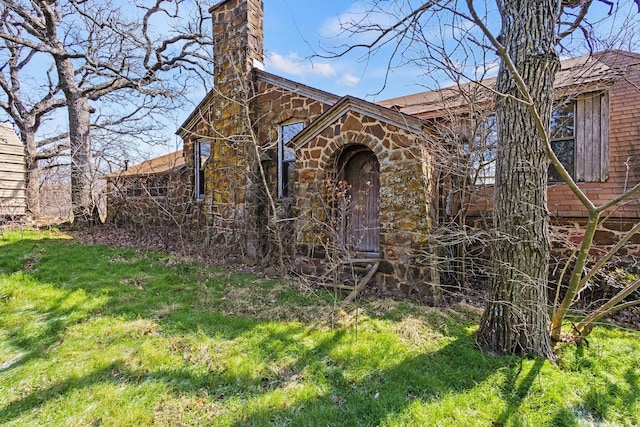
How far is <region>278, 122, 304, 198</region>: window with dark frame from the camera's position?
8.70m

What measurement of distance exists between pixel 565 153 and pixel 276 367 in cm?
688

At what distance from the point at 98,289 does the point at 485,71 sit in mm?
7350

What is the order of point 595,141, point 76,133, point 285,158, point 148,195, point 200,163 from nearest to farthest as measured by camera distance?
point 595,141 < point 285,158 < point 148,195 < point 200,163 < point 76,133

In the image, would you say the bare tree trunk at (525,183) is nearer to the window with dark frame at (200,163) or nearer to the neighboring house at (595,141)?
the neighboring house at (595,141)

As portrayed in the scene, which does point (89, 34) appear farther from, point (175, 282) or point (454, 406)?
point (454, 406)

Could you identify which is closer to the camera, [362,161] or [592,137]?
[592,137]

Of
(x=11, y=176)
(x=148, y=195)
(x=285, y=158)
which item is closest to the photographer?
(x=285, y=158)

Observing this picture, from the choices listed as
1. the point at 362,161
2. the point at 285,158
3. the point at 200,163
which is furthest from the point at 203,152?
the point at 362,161

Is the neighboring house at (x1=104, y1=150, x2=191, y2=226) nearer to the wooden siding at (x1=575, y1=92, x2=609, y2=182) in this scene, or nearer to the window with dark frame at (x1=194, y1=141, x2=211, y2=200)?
the window with dark frame at (x1=194, y1=141, x2=211, y2=200)

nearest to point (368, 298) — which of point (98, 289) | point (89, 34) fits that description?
point (98, 289)

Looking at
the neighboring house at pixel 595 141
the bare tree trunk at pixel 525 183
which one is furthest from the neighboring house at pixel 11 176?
the bare tree trunk at pixel 525 183

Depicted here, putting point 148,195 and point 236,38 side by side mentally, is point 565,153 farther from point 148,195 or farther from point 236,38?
point 148,195

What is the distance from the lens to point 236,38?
8.84 m

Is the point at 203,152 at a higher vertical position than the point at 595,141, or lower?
higher
